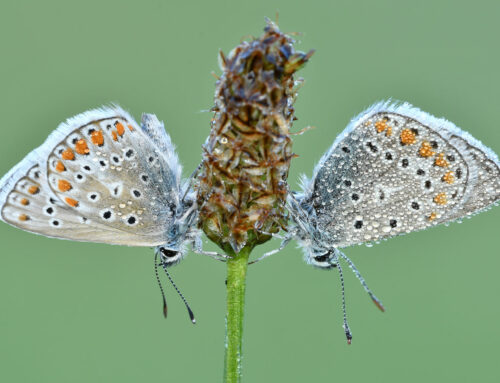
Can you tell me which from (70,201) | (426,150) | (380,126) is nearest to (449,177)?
(426,150)

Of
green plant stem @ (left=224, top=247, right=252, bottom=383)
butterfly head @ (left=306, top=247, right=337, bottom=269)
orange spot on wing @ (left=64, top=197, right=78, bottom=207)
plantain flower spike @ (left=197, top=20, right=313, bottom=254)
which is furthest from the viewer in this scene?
butterfly head @ (left=306, top=247, right=337, bottom=269)

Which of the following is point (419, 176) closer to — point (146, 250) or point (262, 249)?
point (262, 249)

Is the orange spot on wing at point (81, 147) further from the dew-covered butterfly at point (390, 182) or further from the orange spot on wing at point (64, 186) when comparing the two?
the dew-covered butterfly at point (390, 182)

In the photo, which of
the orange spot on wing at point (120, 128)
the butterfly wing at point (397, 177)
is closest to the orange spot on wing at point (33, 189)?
the orange spot on wing at point (120, 128)

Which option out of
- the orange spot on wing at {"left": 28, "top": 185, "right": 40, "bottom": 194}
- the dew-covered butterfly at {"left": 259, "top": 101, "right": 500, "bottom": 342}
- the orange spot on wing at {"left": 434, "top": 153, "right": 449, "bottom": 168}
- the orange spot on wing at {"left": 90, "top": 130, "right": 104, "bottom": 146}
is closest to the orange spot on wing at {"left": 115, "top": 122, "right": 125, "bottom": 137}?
the orange spot on wing at {"left": 90, "top": 130, "right": 104, "bottom": 146}

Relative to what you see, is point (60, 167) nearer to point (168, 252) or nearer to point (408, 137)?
point (168, 252)

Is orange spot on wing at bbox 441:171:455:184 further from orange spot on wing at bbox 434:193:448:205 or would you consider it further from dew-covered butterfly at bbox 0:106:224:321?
dew-covered butterfly at bbox 0:106:224:321

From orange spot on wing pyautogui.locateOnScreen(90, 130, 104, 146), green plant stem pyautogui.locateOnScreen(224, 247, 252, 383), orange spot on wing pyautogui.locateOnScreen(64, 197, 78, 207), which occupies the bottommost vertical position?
green plant stem pyautogui.locateOnScreen(224, 247, 252, 383)
